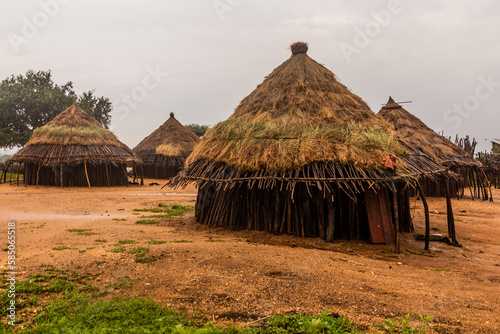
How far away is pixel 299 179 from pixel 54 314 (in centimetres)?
476

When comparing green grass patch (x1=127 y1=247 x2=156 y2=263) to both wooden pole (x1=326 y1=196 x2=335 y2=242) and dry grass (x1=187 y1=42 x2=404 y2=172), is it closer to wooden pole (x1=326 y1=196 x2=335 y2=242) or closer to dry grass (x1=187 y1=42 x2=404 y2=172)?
dry grass (x1=187 y1=42 x2=404 y2=172)

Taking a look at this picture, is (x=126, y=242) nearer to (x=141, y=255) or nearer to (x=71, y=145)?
(x=141, y=255)

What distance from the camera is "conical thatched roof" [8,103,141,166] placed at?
1744cm

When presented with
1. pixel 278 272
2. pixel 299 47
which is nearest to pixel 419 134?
pixel 299 47

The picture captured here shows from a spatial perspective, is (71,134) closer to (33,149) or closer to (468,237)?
(33,149)

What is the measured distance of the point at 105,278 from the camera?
430 centimetres

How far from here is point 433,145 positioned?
55.5 ft

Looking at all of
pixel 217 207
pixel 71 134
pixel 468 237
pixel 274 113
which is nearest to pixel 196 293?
pixel 217 207

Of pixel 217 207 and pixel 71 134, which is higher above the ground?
pixel 71 134

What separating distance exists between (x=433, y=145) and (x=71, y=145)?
59.6ft

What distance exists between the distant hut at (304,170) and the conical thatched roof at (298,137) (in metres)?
0.02

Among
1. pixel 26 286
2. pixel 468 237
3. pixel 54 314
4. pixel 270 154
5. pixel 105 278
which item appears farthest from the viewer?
pixel 468 237

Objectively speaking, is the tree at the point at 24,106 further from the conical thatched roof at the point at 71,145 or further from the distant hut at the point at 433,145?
the distant hut at the point at 433,145

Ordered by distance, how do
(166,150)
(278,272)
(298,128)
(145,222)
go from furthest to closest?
(166,150) < (145,222) < (298,128) < (278,272)
